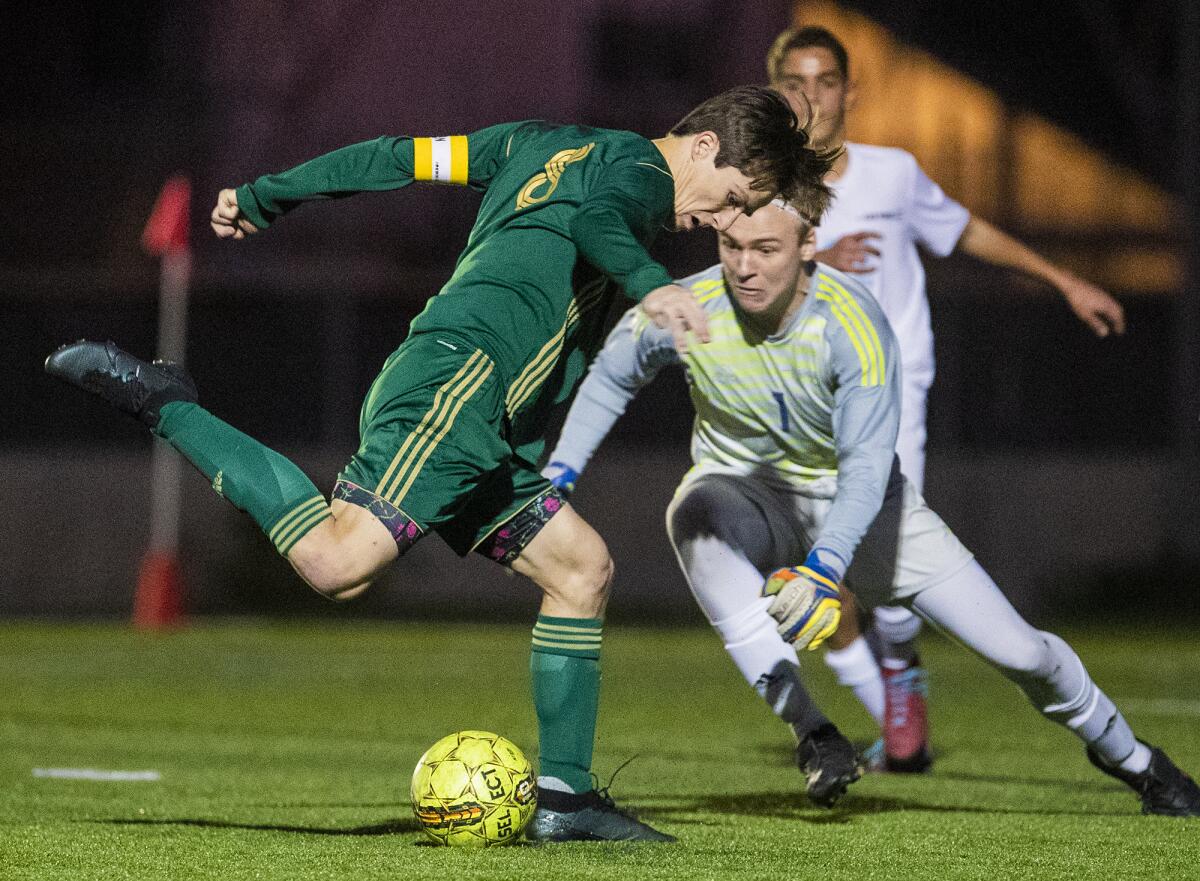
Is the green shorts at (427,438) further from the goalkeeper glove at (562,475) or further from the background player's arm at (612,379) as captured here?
the background player's arm at (612,379)

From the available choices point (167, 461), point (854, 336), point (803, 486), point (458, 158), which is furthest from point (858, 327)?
point (167, 461)

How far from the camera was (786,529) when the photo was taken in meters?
5.84

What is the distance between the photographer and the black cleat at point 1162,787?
5598mm

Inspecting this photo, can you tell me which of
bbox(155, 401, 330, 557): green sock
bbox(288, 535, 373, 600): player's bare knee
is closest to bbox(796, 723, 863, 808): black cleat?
bbox(288, 535, 373, 600): player's bare knee

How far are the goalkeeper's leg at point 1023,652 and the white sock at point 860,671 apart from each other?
1325mm

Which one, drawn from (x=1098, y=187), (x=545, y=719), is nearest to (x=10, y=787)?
(x=545, y=719)

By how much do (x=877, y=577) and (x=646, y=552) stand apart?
13.2 meters

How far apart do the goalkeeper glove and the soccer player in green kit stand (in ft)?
1.96

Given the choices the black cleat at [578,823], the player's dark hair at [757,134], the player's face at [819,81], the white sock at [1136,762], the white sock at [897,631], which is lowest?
the black cleat at [578,823]

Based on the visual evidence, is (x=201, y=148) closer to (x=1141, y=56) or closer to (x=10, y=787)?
(x=1141, y=56)

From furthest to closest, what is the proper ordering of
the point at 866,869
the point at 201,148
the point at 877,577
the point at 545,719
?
the point at 201,148 < the point at 877,577 < the point at 545,719 < the point at 866,869

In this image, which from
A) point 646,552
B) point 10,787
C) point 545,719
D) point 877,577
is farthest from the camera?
point 646,552

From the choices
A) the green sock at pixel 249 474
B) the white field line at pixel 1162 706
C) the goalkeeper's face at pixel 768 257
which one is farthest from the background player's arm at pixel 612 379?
the white field line at pixel 1162 706

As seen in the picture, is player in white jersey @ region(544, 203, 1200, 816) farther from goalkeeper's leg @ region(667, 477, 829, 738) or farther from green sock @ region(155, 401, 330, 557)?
green sock @ region(155, 401, 330, 557)
